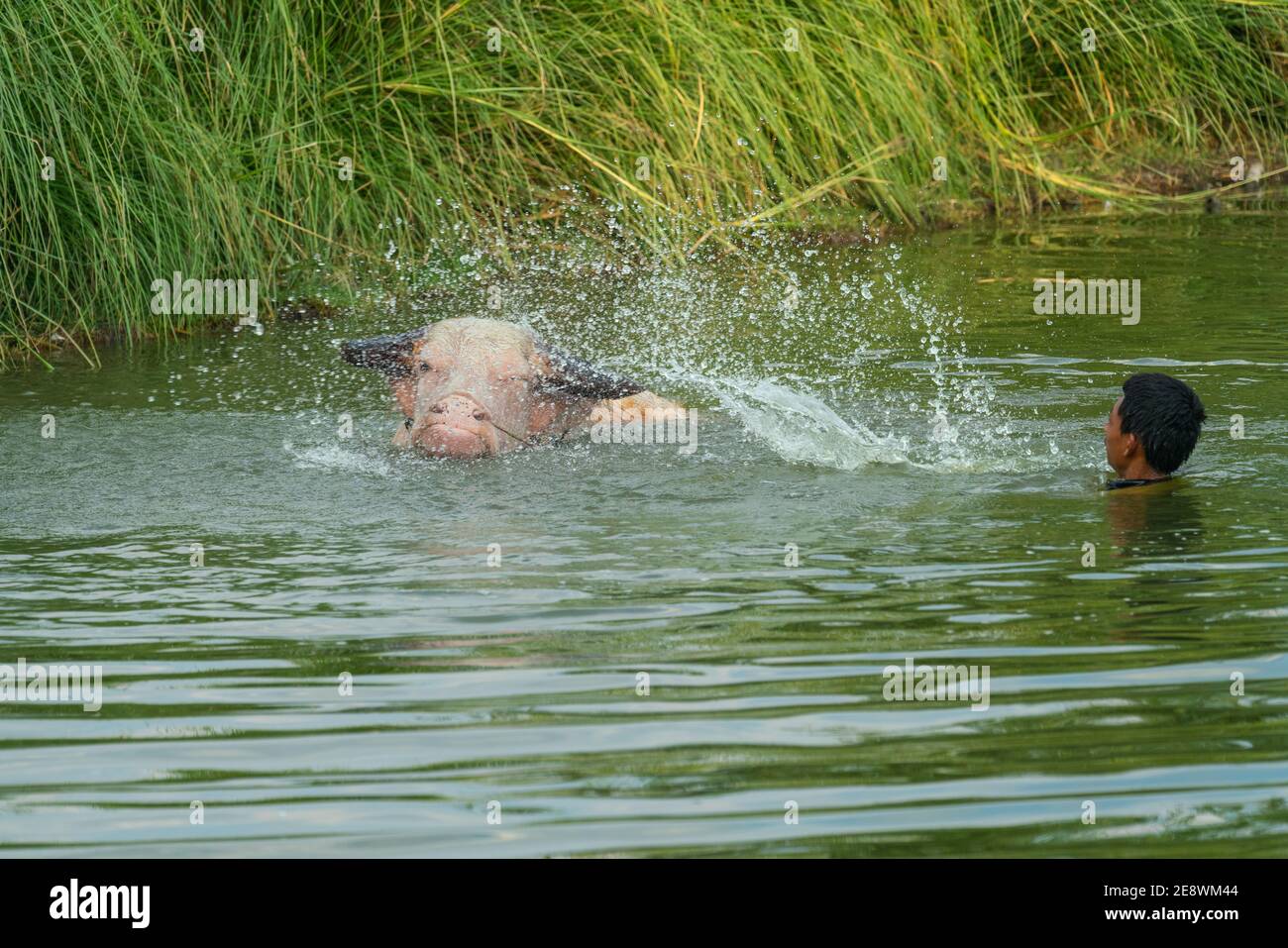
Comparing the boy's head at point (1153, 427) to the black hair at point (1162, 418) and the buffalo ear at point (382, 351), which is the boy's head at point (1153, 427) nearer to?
the black hair at point (1162, 418)

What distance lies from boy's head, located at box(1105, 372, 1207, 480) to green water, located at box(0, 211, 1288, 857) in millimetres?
196

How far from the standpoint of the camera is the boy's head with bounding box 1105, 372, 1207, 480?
8109mm

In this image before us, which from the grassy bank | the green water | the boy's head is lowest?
the green water

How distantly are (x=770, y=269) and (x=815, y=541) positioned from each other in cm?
691

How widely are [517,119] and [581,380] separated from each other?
5.40m

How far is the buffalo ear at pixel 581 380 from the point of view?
9008 millimetres

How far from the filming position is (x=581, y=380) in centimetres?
909

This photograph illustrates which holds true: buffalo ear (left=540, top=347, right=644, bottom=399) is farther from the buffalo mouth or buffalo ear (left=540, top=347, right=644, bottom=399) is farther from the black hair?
the black hair

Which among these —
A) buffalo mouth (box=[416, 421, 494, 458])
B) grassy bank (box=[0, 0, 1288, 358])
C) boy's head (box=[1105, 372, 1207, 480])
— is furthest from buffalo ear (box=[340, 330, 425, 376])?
boy's head (box=[1105, 372, 1207, 480])

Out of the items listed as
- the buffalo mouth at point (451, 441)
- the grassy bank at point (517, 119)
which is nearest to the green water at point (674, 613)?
the buffalo mouth at point (451, 441)

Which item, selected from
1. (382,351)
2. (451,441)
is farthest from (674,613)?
(382,351)

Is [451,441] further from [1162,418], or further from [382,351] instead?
[1162,418]

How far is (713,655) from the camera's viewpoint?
575 centimetres

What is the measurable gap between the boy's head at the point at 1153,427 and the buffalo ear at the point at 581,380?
2.27 meters
